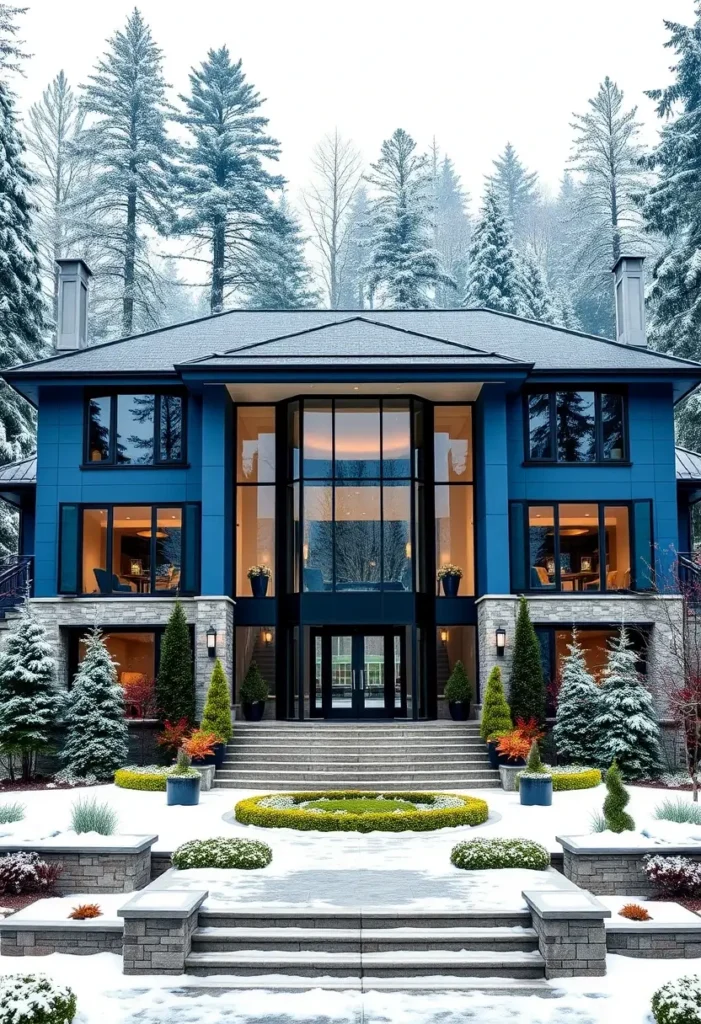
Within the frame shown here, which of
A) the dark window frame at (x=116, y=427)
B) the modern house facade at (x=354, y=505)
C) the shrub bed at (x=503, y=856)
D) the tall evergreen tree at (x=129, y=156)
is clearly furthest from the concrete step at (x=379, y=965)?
the tall evergreen tree at (x=129, y=156)

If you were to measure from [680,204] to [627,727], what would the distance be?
20161mm

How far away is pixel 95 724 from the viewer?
18844 millimetres

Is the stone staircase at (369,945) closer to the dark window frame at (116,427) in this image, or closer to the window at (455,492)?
the window at (455,492)

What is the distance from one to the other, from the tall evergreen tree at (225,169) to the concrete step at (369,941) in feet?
114

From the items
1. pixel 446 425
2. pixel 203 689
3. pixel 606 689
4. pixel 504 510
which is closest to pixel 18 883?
pixel 203 689

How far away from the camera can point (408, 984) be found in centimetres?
877

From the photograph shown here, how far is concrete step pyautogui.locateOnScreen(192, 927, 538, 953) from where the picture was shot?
30.4 feet

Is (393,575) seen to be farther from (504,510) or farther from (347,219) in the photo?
(347,219)

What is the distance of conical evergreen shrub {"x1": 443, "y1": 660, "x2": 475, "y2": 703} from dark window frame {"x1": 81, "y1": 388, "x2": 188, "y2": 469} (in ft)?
24.0

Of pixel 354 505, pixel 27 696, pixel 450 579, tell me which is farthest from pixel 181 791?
pixel 450 579

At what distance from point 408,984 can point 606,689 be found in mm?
11312

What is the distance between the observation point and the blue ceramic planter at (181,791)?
16.2 meters

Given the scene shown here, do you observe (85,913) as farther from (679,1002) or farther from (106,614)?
(106,614)

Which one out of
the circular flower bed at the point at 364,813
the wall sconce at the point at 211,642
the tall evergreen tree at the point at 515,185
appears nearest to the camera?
the circular flower bed at the point at 364,813
